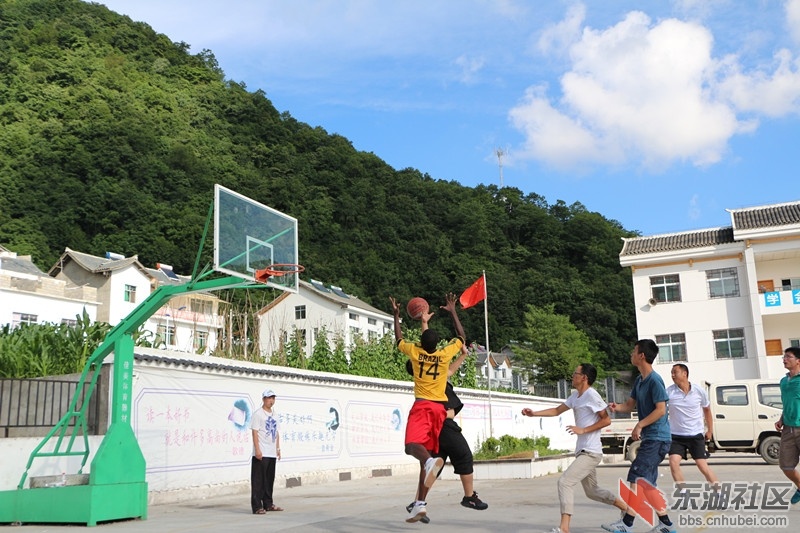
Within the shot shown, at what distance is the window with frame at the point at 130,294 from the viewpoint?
5403 centimetres

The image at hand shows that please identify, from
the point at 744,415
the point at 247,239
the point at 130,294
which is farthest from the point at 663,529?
the point at 130,294

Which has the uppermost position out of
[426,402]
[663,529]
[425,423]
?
[426,402]

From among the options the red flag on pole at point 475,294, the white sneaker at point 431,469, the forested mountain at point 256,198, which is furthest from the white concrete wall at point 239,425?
the forested mountain at point 256,198

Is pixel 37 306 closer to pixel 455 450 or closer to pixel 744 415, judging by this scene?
pixel 744 415

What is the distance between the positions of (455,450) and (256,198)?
64367 millimetres

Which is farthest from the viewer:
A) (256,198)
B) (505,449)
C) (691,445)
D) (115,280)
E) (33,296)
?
(256,198)

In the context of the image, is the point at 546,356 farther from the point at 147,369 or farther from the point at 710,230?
the point at 147,369

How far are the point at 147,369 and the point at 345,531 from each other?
580cm

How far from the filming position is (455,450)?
6.91 meters

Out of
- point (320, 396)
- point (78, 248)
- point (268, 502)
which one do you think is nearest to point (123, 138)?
point (78, 248)

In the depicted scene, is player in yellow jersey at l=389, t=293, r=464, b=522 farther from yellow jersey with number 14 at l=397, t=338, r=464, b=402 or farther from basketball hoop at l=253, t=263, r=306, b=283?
basketball hoop at l=253, t=263, r=306, b=283

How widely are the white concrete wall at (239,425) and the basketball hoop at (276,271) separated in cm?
235

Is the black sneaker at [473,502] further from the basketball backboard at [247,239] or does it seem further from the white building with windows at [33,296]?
the white building with windows at [33,296]

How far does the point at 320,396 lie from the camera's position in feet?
52.5
